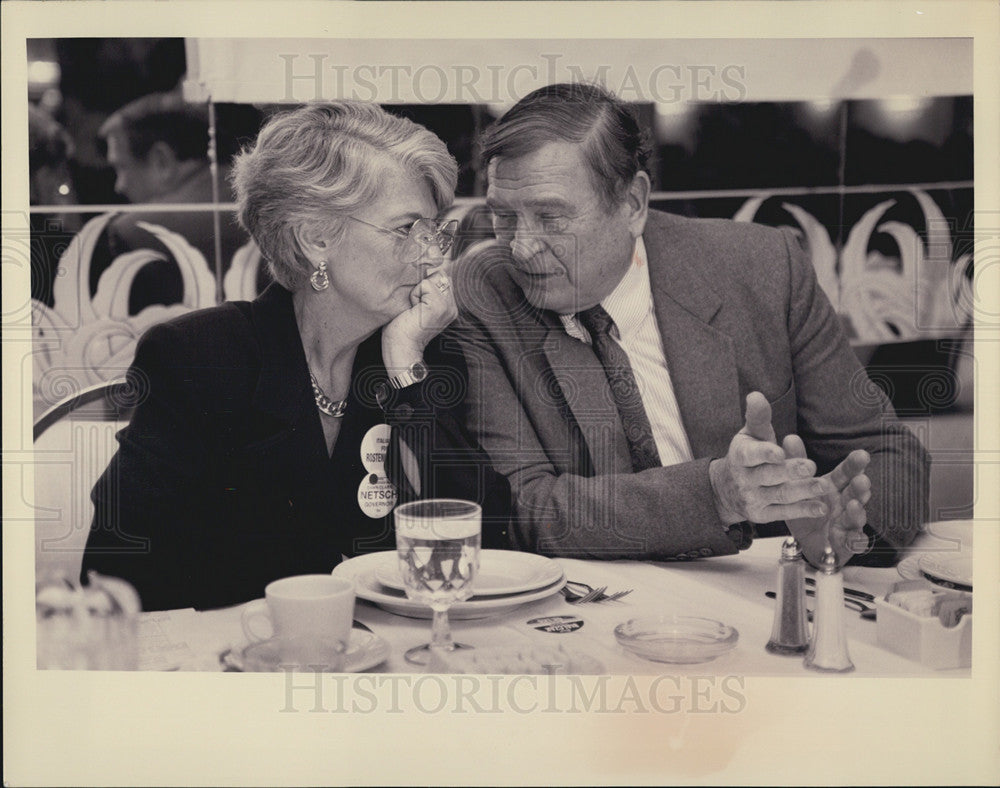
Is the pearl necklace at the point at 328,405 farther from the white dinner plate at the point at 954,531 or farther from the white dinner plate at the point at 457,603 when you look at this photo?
the white dinner plate at the point at 954,531

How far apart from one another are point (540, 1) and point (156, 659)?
4.40 feet

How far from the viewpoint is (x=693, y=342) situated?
1.84 meters

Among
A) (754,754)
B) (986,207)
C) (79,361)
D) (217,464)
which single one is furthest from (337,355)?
(986,207)

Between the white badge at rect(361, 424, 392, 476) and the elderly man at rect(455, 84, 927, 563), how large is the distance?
166mm

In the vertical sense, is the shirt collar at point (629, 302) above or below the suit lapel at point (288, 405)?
above

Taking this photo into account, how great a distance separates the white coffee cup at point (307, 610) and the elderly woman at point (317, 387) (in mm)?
255

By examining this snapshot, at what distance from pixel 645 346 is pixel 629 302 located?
3.3 inches

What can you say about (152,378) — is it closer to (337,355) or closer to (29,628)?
(337,355)

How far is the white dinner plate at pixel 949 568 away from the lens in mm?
1828

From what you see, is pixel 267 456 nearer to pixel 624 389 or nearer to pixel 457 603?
pixel 457 603

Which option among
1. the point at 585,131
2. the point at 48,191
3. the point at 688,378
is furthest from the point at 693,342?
the point at 48,191

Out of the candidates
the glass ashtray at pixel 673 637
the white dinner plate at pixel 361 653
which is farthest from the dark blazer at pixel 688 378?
the white dinner plate at pixel 361 653

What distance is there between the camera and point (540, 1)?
1.85m

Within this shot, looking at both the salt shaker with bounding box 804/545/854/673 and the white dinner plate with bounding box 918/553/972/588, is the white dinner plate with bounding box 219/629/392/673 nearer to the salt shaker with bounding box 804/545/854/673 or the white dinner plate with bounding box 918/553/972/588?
the salt shaker with bounding box 804/545/854/673
